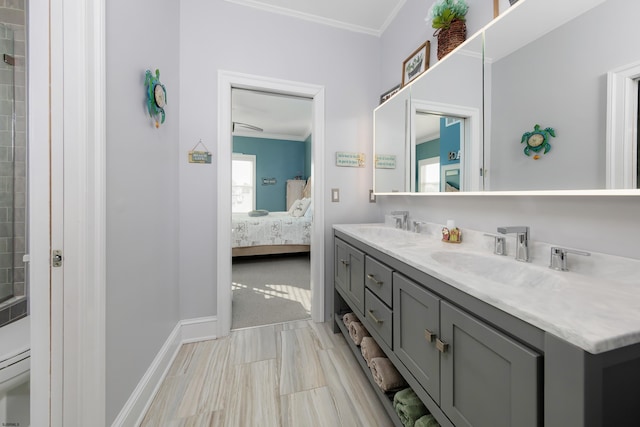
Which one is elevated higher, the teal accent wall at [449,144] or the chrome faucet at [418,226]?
the teal accent wall at [449,144]

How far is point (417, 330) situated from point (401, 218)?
3.66 feet

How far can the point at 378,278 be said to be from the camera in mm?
1220

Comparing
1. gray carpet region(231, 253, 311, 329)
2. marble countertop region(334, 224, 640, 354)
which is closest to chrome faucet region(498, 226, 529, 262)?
marble countertop region(334, 224, 640, 354)

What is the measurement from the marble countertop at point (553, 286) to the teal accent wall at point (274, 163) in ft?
17.9

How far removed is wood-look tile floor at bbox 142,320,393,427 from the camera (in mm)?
1213

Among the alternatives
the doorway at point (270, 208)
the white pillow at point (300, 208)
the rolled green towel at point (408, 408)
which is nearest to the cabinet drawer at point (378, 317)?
the rolled green towel at point (408, 408)

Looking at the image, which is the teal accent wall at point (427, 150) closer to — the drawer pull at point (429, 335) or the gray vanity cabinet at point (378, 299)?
the gray vanity cabinet at point (378, 299)

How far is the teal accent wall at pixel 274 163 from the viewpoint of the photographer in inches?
250

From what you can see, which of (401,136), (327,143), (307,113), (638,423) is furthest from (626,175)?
(307,113)

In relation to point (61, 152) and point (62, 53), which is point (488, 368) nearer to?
point (61, 152)

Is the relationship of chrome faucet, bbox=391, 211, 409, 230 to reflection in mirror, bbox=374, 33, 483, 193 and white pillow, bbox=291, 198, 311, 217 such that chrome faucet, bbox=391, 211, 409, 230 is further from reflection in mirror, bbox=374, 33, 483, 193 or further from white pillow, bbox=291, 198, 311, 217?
white pillow, bbox=291, 198, 311, 217

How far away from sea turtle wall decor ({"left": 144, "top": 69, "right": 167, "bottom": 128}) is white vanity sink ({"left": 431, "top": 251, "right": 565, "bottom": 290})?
5.37ft

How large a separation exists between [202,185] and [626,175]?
7.05ft

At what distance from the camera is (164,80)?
5.05 feet
